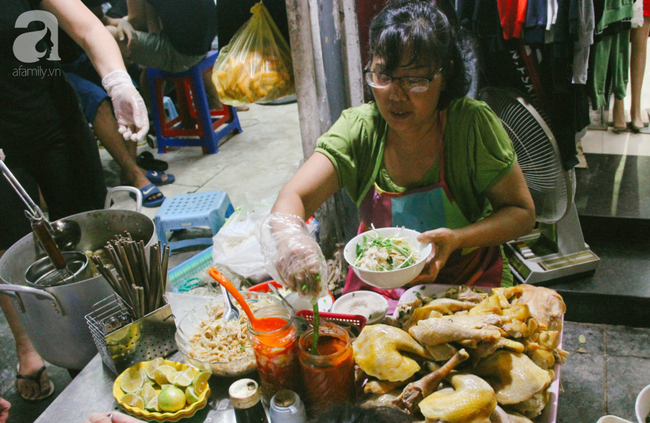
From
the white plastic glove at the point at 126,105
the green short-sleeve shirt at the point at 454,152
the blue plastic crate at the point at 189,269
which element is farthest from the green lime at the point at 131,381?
the blue plastic crate at the point at 189,269

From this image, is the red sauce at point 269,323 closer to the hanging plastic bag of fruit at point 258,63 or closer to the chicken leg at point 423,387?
the chicken leg at point 423,387

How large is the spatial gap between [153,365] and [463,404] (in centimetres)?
102

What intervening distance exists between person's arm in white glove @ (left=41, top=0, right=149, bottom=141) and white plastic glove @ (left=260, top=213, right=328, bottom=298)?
112 centimetres

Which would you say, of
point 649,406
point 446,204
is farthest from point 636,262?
point 446,204

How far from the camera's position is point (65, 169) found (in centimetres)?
298

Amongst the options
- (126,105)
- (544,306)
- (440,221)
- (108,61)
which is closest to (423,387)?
(544,306)

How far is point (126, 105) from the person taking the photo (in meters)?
2.38

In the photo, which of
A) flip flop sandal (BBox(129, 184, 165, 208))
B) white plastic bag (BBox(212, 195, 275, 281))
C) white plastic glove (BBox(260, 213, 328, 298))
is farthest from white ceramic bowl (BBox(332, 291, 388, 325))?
flip flop sandal (BBox(129, 184, 165, 208))

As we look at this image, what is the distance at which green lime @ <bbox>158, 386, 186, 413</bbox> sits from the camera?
4.48ft

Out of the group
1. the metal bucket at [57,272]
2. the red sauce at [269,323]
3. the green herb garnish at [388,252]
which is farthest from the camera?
the metal bucket at [57,272]

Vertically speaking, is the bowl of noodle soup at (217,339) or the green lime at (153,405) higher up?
the bowl of noodle soup at (217,339)

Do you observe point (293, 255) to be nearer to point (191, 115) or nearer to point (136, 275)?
point (136, 275)

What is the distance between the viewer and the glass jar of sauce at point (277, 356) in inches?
50.1

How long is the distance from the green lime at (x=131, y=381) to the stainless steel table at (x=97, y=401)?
Result: 0.22 feet
